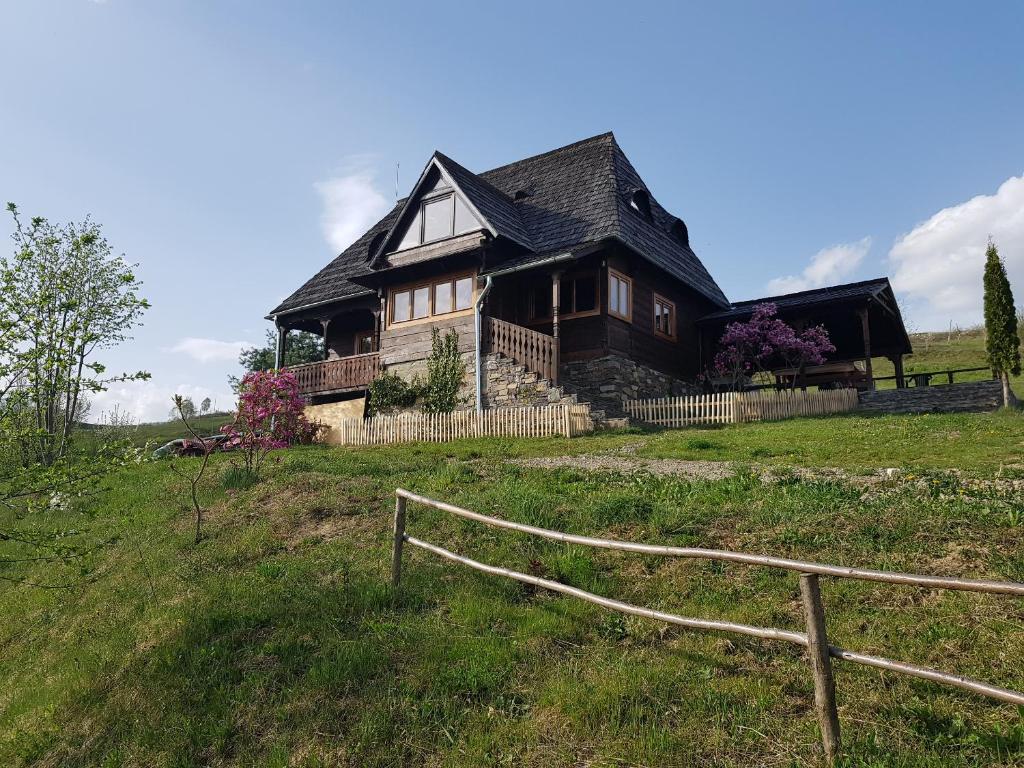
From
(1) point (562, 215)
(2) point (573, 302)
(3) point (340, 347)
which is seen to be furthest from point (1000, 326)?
(3) point (340, 347)

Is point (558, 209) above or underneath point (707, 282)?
above

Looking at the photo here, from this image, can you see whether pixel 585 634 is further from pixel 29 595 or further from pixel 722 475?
pixel 29 595

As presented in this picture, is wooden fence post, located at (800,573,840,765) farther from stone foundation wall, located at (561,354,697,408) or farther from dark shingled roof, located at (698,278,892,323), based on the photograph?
dark shingled roof, located at (698,278,892,323)

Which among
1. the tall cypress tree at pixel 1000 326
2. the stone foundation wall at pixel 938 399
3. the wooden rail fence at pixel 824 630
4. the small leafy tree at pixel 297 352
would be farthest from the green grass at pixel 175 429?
the wooden rail fence at pixel 824 630

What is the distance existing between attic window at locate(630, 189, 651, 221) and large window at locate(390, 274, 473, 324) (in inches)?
245

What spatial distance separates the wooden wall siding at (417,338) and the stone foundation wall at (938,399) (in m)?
11.1

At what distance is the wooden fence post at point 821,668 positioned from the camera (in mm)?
4188

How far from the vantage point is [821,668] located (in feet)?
13.8

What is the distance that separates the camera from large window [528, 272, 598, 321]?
22.1m

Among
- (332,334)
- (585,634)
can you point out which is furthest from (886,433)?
(332,334)

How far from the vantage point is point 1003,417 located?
16.7m

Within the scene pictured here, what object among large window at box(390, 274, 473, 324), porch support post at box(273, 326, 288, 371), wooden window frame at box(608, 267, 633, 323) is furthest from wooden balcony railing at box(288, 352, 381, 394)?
wooden window frame at box(608, 267, 633, 323)

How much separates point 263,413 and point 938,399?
57.6ft

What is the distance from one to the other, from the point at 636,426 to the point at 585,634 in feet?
42.8
